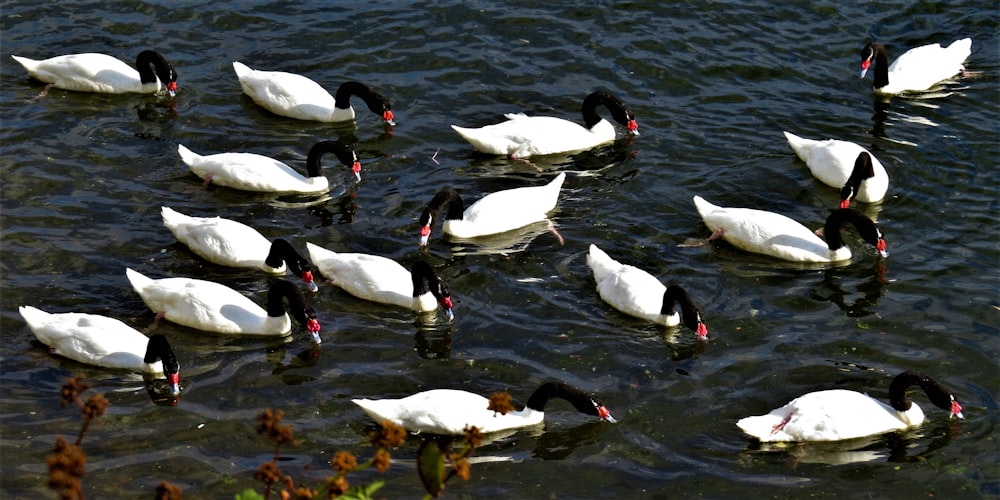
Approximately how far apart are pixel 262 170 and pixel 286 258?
2251 mm

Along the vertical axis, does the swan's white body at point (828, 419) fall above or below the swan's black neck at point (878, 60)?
below

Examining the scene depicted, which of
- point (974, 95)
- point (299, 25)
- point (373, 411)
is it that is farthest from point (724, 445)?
point (299, 25)

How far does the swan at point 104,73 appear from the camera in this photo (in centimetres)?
1695

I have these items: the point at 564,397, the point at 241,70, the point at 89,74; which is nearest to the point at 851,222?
the point at 564,397

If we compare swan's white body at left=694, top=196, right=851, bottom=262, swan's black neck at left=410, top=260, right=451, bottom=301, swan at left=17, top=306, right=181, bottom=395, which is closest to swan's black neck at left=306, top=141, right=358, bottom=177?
swan's black neck at left=410, top=260, right=451, bottom=301

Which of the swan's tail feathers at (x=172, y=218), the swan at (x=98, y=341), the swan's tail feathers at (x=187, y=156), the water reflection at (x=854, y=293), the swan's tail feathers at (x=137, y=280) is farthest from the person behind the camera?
the swan's tail feathers at (x=187, y=156)

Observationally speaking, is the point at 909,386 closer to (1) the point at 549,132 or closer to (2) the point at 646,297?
(2) the point at 646,297

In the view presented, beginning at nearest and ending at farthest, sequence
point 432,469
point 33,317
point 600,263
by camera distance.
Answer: point 432,469
point 33,317
point 600,263

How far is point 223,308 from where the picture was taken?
12258 mm

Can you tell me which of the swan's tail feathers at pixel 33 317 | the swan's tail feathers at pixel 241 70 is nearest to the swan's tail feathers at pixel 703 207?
the swan's tail feathers at pixel 241 70

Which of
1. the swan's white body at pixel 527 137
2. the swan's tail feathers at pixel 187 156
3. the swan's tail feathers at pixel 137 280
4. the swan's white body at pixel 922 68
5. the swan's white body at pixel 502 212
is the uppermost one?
the swan's white body at pixel 922 68

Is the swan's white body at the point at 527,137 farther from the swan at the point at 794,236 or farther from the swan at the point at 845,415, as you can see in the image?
the swan at the point at 845,415

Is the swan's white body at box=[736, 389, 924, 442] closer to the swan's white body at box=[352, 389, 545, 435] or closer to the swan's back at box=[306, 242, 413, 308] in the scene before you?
the swan's white body at box=[352, 389, 545, 435]

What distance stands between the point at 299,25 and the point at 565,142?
5.19m
